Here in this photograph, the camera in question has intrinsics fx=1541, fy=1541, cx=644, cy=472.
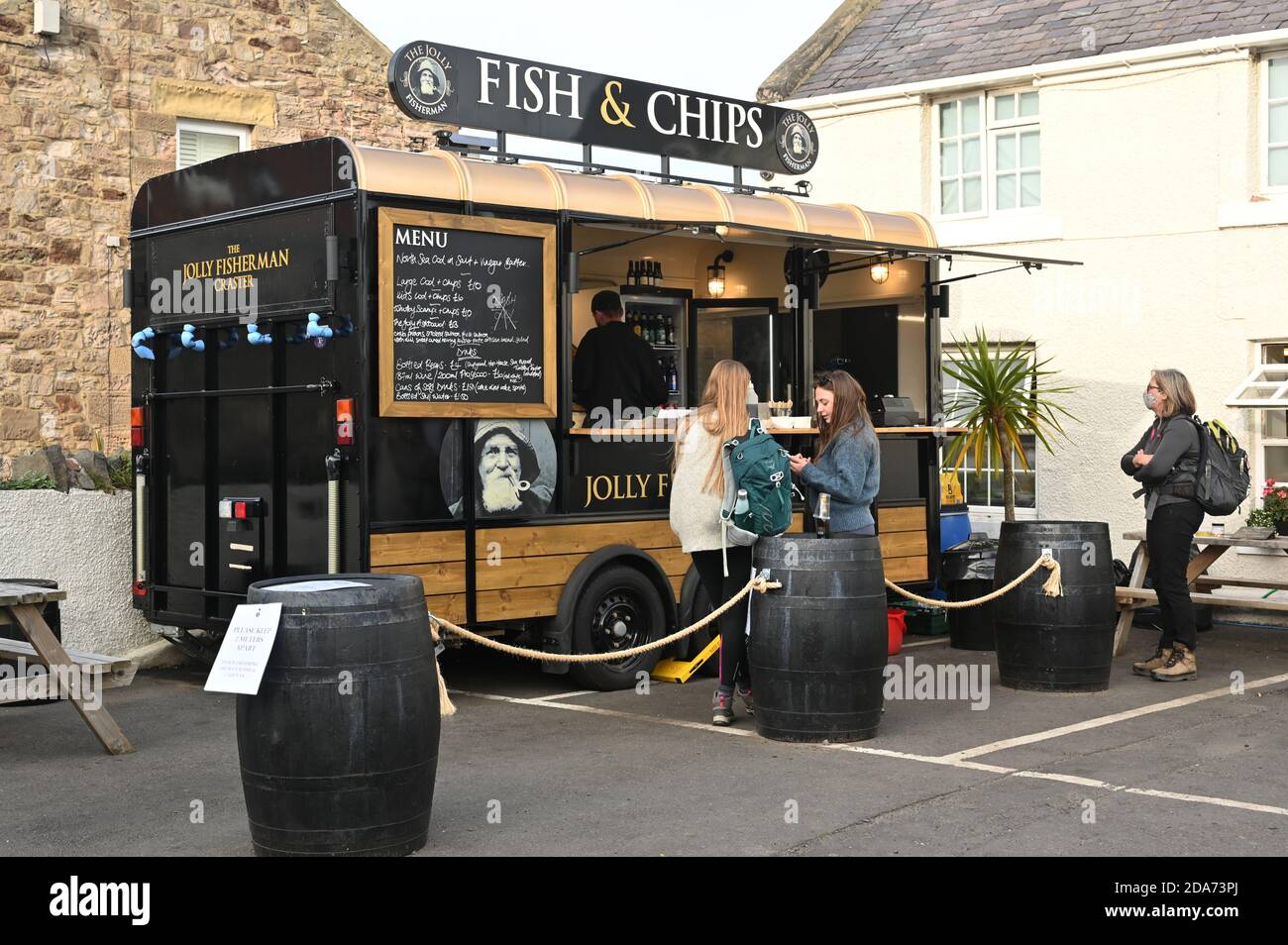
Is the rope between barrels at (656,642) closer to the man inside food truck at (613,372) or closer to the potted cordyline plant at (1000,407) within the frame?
the man inside food truck at (613,372)

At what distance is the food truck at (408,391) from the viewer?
8.45 meters

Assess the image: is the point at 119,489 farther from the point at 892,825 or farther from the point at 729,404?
the point at 892,825

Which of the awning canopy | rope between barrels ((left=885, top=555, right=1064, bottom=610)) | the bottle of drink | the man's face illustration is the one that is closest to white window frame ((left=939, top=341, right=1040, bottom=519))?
the awning canopy

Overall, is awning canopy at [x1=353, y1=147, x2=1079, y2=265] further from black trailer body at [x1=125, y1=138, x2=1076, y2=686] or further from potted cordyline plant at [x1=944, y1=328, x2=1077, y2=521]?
potted cordyline plant at [x1=944, y1=328, x2=1077, y2=521]

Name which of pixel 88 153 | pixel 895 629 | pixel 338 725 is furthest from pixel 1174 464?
pixel 88 153

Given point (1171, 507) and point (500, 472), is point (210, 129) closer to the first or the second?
point (500, 472)

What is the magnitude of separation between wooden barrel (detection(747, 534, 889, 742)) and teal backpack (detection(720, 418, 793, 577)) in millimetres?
283

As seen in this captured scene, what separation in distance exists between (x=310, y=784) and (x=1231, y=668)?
7.25 meters

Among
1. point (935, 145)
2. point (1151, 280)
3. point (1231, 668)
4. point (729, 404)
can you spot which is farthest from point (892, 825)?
point (935, 145)

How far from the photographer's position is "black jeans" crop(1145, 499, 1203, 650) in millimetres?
9570

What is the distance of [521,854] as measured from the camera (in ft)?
18.4

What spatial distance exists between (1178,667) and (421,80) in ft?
19.7

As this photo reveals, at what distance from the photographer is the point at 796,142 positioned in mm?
12391

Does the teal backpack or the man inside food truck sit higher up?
the man inside food truck
